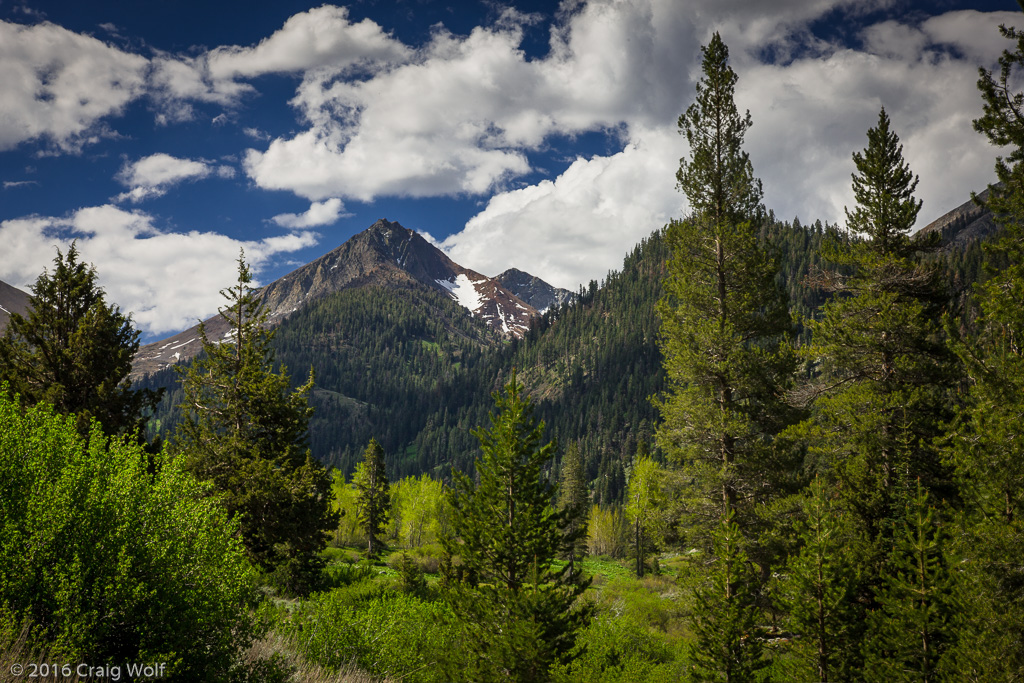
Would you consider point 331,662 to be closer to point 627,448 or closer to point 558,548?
point 558,548

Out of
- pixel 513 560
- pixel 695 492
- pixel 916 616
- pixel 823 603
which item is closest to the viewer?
pixel 916 616

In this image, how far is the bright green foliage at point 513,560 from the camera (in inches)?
595

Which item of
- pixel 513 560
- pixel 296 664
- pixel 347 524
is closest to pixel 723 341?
pixel 513 560

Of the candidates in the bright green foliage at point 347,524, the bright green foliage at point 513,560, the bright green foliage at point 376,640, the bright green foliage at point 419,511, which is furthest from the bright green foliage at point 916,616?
the bright green foliage at point 347,524

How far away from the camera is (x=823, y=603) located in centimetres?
1322

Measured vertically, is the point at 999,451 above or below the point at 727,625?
above

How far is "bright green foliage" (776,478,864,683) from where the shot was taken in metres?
13.0

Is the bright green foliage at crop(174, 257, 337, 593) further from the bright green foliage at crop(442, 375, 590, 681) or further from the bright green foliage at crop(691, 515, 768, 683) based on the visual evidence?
the bright green foliage at crop(691, 515, 768, 683)

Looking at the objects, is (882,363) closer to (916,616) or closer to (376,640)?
(916,616)

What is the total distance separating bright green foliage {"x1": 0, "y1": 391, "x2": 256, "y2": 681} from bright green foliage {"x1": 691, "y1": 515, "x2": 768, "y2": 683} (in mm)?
11467

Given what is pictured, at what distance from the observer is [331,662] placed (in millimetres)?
13742

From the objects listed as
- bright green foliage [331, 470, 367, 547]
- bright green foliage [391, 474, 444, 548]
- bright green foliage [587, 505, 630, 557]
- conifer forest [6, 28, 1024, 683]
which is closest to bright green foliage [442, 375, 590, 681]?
conifer forest [6, 28, 1024, 683]

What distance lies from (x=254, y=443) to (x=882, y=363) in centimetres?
2145

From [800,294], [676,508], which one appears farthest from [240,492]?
[800,294]
